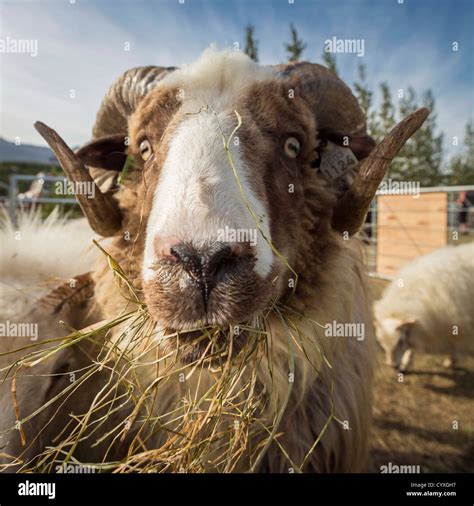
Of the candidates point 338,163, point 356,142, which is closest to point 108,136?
point 338,163

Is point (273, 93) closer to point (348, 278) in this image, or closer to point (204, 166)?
point (204, 166)

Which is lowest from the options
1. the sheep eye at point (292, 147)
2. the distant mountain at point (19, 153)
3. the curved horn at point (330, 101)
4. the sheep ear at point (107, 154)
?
the sheep eye at point (292, 147)

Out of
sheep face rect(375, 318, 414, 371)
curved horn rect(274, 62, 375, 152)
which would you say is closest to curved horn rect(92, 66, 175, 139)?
curved horn rect(274, 62, 375, 152)

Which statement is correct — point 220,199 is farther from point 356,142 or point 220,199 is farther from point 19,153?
point 19,153

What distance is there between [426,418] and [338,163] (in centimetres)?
273

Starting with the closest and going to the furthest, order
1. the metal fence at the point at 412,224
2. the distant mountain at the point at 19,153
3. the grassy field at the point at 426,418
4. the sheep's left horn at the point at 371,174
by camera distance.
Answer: the sheep's left horn at the point at 371,174, the grassy field at the point at 426,418, the distant mountain at the point at 19,153, the metal fence at the point at 412,224

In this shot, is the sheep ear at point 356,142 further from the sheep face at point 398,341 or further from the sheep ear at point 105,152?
the sheep face at point 398,341

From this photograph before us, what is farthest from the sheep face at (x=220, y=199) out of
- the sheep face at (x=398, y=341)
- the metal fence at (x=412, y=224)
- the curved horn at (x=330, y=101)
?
the metal fence at (x=412, y=224)

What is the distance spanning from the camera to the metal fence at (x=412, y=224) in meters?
7.09

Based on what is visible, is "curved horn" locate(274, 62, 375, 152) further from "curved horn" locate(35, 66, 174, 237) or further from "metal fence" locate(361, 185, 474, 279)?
"metal fence" locate(361, 185, 474, 279)

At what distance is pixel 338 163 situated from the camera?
7.19 feet

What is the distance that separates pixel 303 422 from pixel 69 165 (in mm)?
1938

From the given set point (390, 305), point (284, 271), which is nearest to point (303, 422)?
point (284, 271)

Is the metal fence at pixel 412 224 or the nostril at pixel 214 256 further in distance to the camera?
the metal fence at pixel 412 224
